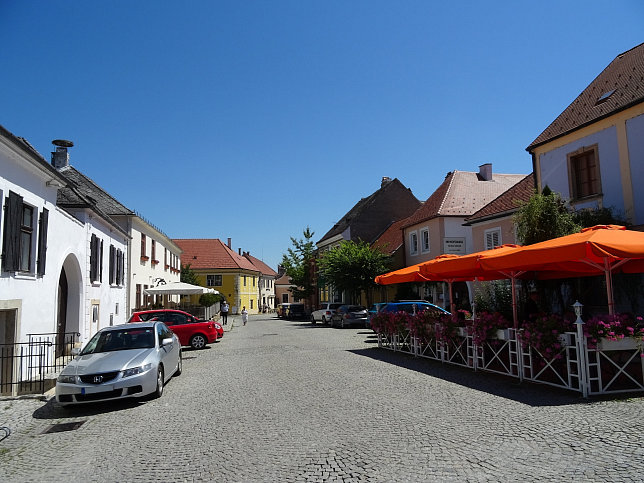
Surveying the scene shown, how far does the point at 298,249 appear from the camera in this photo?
54.4 m

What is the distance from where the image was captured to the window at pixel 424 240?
31219 mm

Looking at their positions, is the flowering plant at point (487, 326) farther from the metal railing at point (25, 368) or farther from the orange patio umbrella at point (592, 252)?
the metal railing at point (25, 368)

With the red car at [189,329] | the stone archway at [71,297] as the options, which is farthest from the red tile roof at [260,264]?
the stone archway at [71,297]

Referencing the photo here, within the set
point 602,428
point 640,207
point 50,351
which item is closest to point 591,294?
point 640,207

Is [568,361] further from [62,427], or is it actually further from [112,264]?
[112,264]

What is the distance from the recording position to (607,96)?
1599 cm

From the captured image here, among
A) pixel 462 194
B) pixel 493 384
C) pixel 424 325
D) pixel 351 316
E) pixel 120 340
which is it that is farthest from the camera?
pixel 462 194

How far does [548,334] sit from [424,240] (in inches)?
903

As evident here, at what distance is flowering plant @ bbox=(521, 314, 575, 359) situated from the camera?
877cm

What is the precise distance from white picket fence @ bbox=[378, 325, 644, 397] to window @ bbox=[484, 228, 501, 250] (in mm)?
10357

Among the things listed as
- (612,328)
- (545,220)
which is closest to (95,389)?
(612,328)

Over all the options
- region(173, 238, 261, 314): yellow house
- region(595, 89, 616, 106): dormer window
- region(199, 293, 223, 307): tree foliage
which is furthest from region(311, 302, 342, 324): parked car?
region(173, 238, 261, 314): yellow house

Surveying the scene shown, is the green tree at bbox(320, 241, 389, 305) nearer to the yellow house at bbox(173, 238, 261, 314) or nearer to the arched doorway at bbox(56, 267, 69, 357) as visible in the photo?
the arched doorway at bbox(56, 267, 69, 357)

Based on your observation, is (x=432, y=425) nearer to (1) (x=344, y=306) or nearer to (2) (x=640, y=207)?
(2) (x=640, y=207)
